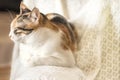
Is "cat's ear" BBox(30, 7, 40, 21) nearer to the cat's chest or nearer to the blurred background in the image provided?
the cat's chest

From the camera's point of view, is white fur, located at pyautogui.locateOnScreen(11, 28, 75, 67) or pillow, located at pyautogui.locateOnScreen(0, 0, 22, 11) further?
pillow, located at pyautogui.locateOnScreen(0, 0, 22, 11)

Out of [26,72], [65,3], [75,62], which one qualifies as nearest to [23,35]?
[26,72]

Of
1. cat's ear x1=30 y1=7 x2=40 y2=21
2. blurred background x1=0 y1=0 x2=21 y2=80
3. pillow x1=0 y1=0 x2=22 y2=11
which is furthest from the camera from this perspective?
pillow x1=0 y1=0 x2=22 y2=11

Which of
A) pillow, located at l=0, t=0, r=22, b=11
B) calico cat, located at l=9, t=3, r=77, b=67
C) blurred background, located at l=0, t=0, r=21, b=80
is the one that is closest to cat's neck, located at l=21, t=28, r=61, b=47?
calico cat, located at l=9, t=3, r=77, b=67

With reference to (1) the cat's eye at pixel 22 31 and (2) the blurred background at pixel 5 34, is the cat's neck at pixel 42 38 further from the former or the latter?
(2) the blurred background at pixel 5 34

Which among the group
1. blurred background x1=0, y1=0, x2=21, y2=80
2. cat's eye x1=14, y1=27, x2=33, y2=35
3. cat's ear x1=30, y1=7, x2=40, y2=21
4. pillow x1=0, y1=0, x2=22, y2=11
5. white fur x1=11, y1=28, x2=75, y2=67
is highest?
cat's ear x1=30, y1=7, x2=40, y2=21

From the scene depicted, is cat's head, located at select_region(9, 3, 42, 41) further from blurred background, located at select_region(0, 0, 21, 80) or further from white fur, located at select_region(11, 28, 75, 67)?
blurred background, located at select_region(0, 0, 21, 80)

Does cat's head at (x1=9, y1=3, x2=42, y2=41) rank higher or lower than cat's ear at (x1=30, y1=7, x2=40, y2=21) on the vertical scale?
lower

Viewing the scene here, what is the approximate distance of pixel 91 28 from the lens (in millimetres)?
1068

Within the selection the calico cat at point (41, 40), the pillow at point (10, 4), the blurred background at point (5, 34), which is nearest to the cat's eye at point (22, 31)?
the calico cat at point (41, 40)

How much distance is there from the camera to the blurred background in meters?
1.51

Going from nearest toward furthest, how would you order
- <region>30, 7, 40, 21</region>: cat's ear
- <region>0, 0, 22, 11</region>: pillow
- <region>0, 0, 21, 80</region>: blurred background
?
<region>30, 7, 40, 21</region>: cat's ear → <region>0, 0, 21, 80</region>: blurred background → <region>0, 0, 22, 11</region>: pillow

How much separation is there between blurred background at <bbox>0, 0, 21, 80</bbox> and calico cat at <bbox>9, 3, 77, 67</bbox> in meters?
0.51

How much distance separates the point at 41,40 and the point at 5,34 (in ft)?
2.27
